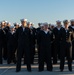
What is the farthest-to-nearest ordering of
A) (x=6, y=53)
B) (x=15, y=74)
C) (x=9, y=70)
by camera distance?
1. (x=6, y=53)
2. (x=9, y=70)
3. (x=15, y=74)

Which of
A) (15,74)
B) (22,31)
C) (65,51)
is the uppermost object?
(22,31)

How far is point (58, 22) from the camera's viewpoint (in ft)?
39.5

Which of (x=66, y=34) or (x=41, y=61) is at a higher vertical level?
(x=66, y=34)

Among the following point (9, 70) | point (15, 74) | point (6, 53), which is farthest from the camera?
point (6, 53)

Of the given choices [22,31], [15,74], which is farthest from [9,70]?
[22,31]

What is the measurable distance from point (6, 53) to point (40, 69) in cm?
429

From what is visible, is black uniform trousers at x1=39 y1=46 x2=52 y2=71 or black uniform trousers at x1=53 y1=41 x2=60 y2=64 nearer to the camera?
black uniform trousers at x1=39 y1=46 x2=52 y2=71

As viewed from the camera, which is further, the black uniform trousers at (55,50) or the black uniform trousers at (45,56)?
the black uniform trousers at (55,50)

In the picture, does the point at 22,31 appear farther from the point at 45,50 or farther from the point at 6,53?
the point at 6,53

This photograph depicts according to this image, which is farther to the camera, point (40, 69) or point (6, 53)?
point (6, 53)

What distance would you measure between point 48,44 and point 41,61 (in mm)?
749

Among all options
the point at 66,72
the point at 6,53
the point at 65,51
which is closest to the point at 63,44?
the point at 65,51

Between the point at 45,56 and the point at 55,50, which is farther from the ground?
the point at 55,50

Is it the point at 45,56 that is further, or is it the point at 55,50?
the point at 55,50
